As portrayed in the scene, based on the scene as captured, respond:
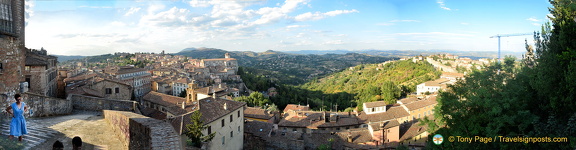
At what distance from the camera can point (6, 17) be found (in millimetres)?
10086

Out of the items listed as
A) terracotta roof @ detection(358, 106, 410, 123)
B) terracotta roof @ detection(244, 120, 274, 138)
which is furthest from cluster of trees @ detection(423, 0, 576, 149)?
terracotta roof @ detection(358, 106, 410, 123)

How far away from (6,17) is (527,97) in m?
17.8

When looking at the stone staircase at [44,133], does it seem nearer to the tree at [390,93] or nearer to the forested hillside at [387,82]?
the forested hillside at [387,82]

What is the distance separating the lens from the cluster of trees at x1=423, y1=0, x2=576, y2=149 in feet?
32.3

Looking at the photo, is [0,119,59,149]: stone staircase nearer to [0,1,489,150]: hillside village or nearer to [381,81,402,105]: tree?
[0,1,489,150]: hillside village

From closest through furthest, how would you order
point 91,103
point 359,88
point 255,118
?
point 91,103, point 255,118, point 359,88

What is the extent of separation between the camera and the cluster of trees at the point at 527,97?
9852 mm

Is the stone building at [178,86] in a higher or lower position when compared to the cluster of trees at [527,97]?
lower

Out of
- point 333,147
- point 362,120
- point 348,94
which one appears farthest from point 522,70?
point 348,94

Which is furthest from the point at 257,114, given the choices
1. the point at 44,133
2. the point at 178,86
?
the point at 44,133

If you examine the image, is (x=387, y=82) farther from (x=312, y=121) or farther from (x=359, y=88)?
(x=312, y=121)

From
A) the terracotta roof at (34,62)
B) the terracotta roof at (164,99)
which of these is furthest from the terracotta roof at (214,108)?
the terracotta roof at (164,99)

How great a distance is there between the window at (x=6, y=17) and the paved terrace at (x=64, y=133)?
2.91 metres

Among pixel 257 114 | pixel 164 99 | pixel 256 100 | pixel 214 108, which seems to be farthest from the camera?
pixel 256 100
